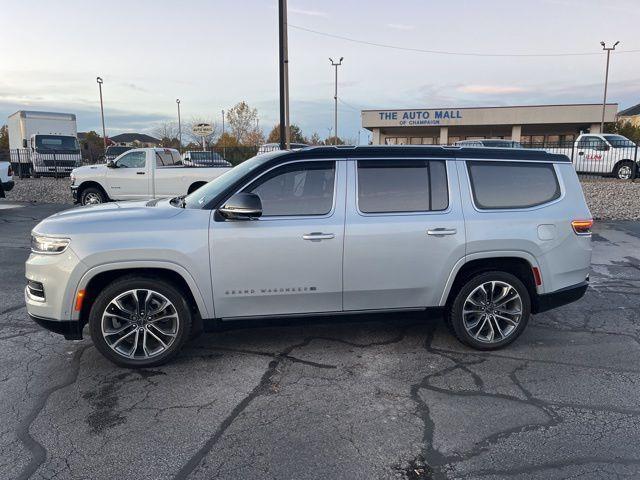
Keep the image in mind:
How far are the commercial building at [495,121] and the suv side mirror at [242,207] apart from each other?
43.6m

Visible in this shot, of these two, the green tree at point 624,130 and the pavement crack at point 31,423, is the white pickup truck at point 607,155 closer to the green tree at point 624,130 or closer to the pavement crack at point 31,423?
the pavement crack at point 31,423

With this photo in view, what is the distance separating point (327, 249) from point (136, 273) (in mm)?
1569

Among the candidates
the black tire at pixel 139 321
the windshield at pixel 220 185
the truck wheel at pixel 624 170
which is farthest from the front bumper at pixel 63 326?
the truck wheel at pixel 624 170

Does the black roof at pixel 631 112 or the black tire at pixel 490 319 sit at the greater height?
the black roof at pixel 631 112

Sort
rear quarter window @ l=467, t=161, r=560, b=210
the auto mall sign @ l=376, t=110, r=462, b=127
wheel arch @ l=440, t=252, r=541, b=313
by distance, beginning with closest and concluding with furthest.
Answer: wheel arch @ l=440, t=252, r=541, b=313 → rear quarter window @ l=467, t=161, r=560, b=210 → the auto mall sign @ l=376, t=110, r=462, b=127

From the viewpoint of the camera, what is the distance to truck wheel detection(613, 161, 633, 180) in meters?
19.2

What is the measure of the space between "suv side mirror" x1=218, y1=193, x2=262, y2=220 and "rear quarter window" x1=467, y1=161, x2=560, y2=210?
194 centimetres

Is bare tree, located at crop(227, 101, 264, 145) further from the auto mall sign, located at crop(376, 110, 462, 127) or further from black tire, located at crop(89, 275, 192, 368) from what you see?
black tire, located at crop(89, 275, 192, 368)

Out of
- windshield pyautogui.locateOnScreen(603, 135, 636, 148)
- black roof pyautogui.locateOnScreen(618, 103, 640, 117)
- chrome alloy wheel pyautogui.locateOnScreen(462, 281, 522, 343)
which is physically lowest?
chrome alloy wheel pyautogui.locateOnScreen(462, 281, 522, 343)

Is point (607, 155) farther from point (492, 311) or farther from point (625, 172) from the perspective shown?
point (492, 311)

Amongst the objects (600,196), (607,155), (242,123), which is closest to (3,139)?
(242,123)

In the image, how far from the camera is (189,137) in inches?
2763

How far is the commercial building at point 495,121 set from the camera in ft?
150

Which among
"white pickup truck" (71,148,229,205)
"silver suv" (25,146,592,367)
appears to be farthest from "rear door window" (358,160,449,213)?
"white pickup truck" (71,148,229,205)
